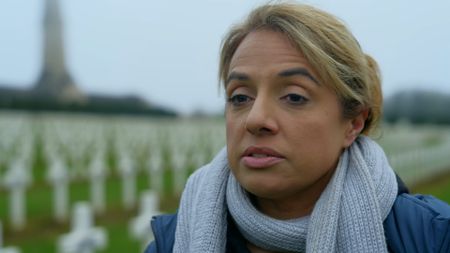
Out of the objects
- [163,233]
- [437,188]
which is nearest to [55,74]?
[437,188]

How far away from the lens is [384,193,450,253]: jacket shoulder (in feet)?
5.07

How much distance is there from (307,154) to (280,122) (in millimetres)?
110

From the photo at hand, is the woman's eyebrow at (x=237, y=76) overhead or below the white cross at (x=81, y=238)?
overhead

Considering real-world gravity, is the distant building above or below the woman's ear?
below

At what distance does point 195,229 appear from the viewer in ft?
5.89

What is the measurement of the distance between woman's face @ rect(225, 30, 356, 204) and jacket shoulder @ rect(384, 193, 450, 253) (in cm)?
23

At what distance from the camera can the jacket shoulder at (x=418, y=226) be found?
154 cm

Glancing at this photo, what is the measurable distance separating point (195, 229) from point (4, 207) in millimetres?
7044

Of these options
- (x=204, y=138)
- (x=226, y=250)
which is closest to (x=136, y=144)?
(x=204, y=138)

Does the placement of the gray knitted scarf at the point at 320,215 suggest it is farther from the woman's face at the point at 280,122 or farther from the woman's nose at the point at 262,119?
the woman's nose at the point at 262,119

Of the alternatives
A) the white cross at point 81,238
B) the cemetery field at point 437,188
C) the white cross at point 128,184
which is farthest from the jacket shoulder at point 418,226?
the cemetery field at point 437,188

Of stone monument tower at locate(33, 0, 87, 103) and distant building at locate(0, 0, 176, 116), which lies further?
stone monument tower at locate(33, 0, 87, 103)

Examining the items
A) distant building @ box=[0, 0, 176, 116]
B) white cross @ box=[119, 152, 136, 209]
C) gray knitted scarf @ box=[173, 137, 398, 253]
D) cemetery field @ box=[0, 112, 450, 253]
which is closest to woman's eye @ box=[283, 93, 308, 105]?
gray knitted scarf @ box=[173, 137, 398, 253]

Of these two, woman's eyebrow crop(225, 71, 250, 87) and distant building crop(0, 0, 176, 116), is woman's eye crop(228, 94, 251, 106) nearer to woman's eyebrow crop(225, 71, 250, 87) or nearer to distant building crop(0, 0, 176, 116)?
woman's eyebrow crop(225, 71, 250, 87)
